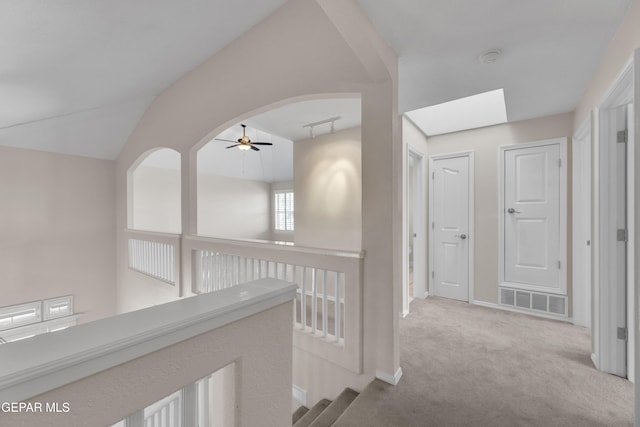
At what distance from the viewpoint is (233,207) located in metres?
8.00

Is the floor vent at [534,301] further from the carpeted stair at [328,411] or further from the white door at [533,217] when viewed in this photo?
the carpeted stair at [328,411]

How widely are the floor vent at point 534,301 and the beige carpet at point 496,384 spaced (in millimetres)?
276

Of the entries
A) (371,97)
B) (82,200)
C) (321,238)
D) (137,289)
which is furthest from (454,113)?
(82,200)

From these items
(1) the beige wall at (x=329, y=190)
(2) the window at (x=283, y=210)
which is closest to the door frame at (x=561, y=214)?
(1) the beige wall at (x=329, y=190)

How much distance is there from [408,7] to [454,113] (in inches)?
86.2

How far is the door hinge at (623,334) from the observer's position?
6.55 feet

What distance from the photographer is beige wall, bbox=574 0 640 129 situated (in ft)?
4.99

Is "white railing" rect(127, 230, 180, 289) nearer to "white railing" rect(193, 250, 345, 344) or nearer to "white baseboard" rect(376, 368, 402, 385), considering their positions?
"white railing" rect(193, 250, 345, 344)

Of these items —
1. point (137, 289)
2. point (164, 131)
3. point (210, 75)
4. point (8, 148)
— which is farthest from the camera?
point (137, 289)

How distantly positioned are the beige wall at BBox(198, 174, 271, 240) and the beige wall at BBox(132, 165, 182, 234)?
0.72 metres

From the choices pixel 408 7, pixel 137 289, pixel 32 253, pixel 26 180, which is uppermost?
pixel 408 7

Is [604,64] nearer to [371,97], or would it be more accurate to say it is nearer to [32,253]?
[371,97]

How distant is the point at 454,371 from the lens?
2182 millimetres

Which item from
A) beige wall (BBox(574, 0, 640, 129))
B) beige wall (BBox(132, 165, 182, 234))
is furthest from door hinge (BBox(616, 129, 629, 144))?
beige wall (BBox(132, 165, 182, 234))
